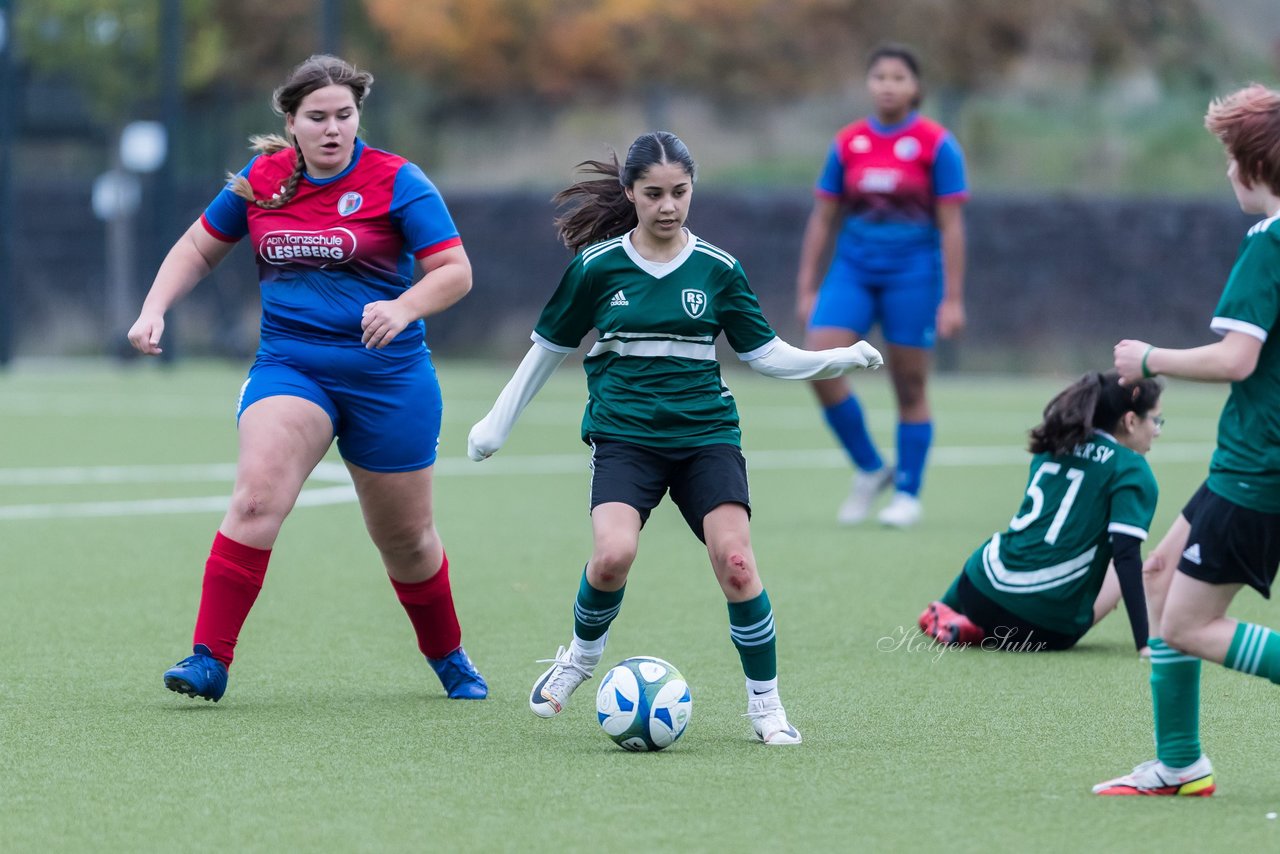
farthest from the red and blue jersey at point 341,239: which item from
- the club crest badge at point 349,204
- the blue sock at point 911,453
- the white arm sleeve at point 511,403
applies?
the blue sock at point 911,453

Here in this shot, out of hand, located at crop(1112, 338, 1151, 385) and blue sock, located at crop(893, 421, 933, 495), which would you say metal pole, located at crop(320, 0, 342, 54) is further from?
hand, located at crop(1112, 338, 1151, 385)

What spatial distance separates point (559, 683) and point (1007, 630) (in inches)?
73.9

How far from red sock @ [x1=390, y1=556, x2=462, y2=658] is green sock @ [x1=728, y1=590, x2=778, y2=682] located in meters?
1.11

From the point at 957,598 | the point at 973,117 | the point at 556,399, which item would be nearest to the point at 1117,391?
the point at 957,598

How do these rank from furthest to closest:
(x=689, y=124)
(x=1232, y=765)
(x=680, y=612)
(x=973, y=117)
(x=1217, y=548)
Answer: (x=689, y=124) → (x=973, y=117) → (x=680, y=612) → (x=1232, y=765) → (x=1217, y=548)

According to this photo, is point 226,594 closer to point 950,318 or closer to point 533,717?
point 533,717

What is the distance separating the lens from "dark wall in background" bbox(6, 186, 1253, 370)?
2439cm

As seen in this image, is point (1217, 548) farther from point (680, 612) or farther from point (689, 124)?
point (689, 124)

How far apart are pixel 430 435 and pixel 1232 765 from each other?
249cm

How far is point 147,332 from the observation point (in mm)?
6051

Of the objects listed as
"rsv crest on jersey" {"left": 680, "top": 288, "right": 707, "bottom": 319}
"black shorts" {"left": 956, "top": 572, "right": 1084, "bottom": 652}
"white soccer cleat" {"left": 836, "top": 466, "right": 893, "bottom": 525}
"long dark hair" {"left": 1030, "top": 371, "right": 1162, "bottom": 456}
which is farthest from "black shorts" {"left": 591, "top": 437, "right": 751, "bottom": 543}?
"white soccer cleat" {"left": 836, "top": 466, "right": 893, "bottom": 525}

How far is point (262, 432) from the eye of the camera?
598 centimetres

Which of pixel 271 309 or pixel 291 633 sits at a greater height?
pixel 271 309

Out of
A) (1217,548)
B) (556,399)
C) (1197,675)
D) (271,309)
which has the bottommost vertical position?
(556,399)
